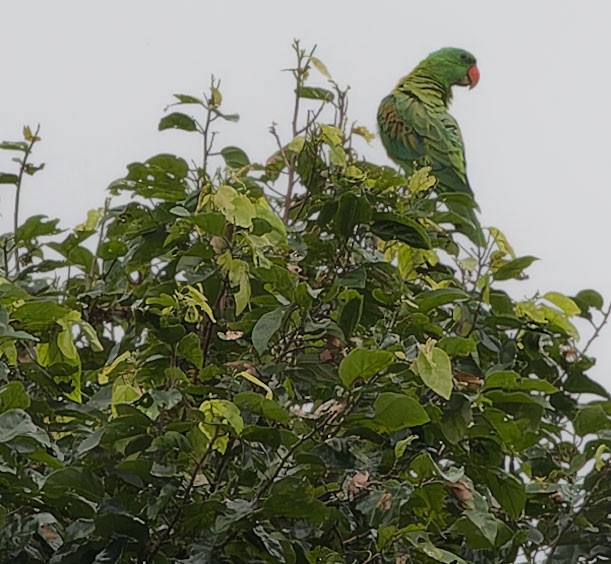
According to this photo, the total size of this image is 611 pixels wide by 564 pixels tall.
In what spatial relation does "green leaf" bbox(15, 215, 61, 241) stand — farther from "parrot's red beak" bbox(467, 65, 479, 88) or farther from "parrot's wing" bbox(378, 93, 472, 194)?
"parrot's red beak" bbox(467, 65, 479, 88)

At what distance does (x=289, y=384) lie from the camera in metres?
0.95

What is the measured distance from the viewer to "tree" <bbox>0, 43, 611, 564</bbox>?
0.83 m

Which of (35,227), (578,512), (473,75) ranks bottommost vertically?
(578,512)

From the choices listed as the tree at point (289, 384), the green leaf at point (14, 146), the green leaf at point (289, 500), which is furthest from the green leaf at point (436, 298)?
the green leaf at point (14, 146)

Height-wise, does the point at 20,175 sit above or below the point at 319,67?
below

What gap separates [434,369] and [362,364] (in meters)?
0.06

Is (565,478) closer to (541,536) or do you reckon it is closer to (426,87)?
(541,536)

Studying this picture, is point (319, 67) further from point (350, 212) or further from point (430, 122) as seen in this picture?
point (430, 122)

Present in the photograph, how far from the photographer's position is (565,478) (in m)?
1.09

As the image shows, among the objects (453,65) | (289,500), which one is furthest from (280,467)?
(453,65)

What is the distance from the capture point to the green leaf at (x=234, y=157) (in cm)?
118

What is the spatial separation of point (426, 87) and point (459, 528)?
147 cm

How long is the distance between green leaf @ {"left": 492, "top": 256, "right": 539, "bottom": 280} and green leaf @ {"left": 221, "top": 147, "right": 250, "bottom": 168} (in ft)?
1.04

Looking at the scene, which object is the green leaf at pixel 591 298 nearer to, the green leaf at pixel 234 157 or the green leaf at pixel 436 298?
the green leaf at pixel 436 298
